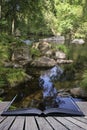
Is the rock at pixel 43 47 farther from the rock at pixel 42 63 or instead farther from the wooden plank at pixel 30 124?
the wooden plank at pixel 30 124

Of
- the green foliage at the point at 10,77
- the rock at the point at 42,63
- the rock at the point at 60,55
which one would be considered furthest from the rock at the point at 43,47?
the green foliage at the point at 10,77

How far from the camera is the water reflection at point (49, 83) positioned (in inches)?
504

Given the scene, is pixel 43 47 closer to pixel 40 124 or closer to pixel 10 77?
pixel 10 77

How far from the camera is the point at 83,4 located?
53.1 meters

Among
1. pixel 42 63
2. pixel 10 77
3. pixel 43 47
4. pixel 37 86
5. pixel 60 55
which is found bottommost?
pixel 37 86

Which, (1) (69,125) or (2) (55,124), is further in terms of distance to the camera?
(2) (55,124)

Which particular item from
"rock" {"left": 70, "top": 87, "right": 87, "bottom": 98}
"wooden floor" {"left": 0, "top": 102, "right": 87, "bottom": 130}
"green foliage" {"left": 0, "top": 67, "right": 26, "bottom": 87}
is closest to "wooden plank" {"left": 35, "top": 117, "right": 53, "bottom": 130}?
"wooden floor" {"left": 0, "top": 102, "right": 87, "bottom": 130}

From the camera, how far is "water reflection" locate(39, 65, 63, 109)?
12811 mm

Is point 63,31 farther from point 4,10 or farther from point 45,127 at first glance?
point 45,127

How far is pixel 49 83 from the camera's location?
1644cm

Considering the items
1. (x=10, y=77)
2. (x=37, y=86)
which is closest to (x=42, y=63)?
(x=37, y=86)

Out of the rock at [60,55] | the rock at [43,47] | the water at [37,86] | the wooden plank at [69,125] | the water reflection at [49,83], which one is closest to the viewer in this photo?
the wooden plank at [69,125]

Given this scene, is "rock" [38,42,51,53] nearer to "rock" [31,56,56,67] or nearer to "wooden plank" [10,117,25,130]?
"rock" [31,56,56,67]

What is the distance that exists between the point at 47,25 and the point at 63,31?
3078 mm
